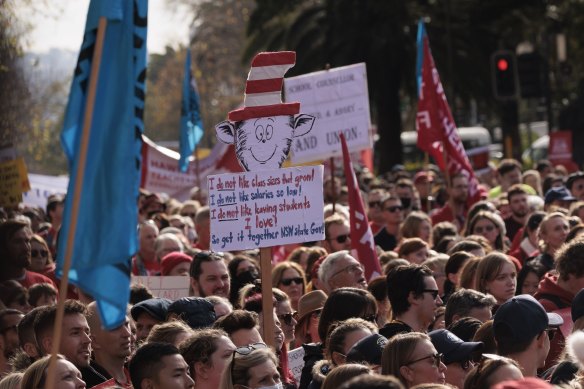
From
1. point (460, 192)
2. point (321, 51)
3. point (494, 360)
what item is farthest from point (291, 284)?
point (321, 51)

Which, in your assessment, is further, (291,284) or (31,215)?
(31,215)

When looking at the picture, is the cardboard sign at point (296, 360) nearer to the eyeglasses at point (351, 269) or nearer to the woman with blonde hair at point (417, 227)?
the eyeglasses at point (351, 269)

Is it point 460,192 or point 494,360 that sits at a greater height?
point 460,192

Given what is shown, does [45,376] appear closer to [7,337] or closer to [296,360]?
[296,360]

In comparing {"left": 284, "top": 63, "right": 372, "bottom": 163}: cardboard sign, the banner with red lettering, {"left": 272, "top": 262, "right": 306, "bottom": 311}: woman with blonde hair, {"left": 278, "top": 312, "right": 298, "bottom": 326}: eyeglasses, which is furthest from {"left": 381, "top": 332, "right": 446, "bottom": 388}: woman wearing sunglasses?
the banner with red lettering

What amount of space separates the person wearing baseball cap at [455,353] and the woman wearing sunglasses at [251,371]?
32.4 inches

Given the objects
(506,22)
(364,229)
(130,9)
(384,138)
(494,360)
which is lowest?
(494,360)

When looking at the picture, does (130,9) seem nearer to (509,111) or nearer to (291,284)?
(291,284)

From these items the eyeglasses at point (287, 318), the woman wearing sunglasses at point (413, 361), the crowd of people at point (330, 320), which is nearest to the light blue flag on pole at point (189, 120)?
the crowd of people at point (330, 320)

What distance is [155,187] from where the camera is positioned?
1992cm

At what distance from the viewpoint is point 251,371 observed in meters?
6.71

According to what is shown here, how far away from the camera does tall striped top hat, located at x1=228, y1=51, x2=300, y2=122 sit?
8.35 meters

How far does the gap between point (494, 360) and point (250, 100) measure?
277 centimetres

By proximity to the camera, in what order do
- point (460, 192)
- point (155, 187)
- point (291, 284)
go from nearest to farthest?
point (291, 284) → point (460, 192) → point (155, 187)
